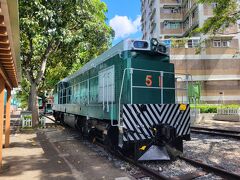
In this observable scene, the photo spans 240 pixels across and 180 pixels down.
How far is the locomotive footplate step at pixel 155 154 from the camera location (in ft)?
22.9

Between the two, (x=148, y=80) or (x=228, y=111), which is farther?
(x=228, y=111)

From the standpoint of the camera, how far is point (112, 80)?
8391mm

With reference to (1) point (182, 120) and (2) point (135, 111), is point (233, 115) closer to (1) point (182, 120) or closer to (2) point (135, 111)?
(1) point (182, 120)

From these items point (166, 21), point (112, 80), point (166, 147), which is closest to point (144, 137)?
point (166, 147)

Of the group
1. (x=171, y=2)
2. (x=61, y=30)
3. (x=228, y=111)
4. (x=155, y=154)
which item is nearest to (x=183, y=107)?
(x=155, y=154)

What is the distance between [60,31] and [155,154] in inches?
448

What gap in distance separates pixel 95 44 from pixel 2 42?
1447 cm

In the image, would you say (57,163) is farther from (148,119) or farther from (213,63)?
(213,63)

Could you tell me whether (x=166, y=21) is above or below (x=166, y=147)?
above

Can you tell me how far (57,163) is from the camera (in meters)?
7.60

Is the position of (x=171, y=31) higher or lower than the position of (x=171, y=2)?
lower

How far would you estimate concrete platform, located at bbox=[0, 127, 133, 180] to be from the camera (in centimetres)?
648

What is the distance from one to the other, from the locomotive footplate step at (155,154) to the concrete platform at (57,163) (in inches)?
28.8

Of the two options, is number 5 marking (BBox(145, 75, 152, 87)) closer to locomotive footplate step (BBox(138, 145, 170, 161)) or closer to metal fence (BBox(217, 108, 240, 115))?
locomotive footplate step (BBox(138, 145, 170, 161))
